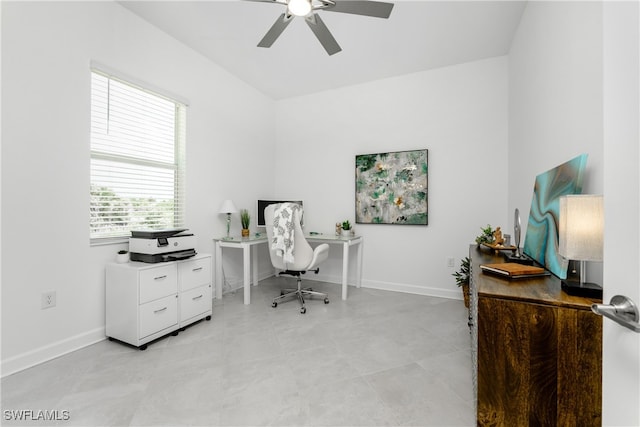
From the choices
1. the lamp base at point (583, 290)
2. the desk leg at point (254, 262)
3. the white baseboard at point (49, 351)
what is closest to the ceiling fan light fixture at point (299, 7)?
the lamp base at point (583, 290)

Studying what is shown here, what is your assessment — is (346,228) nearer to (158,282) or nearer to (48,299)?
(158,282)

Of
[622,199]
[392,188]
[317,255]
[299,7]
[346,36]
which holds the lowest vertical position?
[317,255]

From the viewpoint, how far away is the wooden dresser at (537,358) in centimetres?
98

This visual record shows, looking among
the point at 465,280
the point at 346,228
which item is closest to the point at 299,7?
the point at 346,228

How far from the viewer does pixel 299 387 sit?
174 cm

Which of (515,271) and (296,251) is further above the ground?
(515,271)

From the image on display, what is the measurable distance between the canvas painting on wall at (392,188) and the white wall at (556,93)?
1.00 meters

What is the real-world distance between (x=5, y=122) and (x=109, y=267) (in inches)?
46.9

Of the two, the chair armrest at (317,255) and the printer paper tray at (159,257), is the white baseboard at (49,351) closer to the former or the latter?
the printer paper tray at (159,257)

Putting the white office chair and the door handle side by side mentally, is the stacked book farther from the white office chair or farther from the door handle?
the white office chair

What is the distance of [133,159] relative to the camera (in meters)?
2.67

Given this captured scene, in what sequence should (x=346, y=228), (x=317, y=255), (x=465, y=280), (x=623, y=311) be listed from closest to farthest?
(x=623, y=311) < (x=465, y=280) < (x=317, y=255) < (x=346, y=228)

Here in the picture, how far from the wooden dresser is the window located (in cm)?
282

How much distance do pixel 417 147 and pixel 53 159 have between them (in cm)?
360
